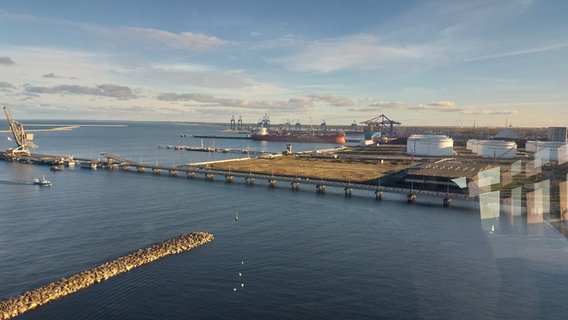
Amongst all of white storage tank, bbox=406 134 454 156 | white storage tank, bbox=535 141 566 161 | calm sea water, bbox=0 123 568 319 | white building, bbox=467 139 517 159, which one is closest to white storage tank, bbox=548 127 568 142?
white storage tank, bbox=535 141 566 161

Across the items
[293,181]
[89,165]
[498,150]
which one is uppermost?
[498,150]

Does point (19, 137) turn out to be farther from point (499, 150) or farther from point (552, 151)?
point (552, 151)

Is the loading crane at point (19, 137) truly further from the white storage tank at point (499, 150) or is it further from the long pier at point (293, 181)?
the white storage tank at point (499, 150)

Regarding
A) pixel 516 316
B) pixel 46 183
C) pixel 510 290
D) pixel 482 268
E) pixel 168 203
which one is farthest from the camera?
pixel 46 183

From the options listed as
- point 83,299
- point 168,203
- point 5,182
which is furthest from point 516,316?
point 5,182

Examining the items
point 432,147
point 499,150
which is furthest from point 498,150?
point 432,147

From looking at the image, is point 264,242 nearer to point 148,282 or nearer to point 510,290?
point 148,282

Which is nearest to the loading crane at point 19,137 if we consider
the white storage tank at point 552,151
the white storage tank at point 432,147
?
the white storage tank at point 432,147
